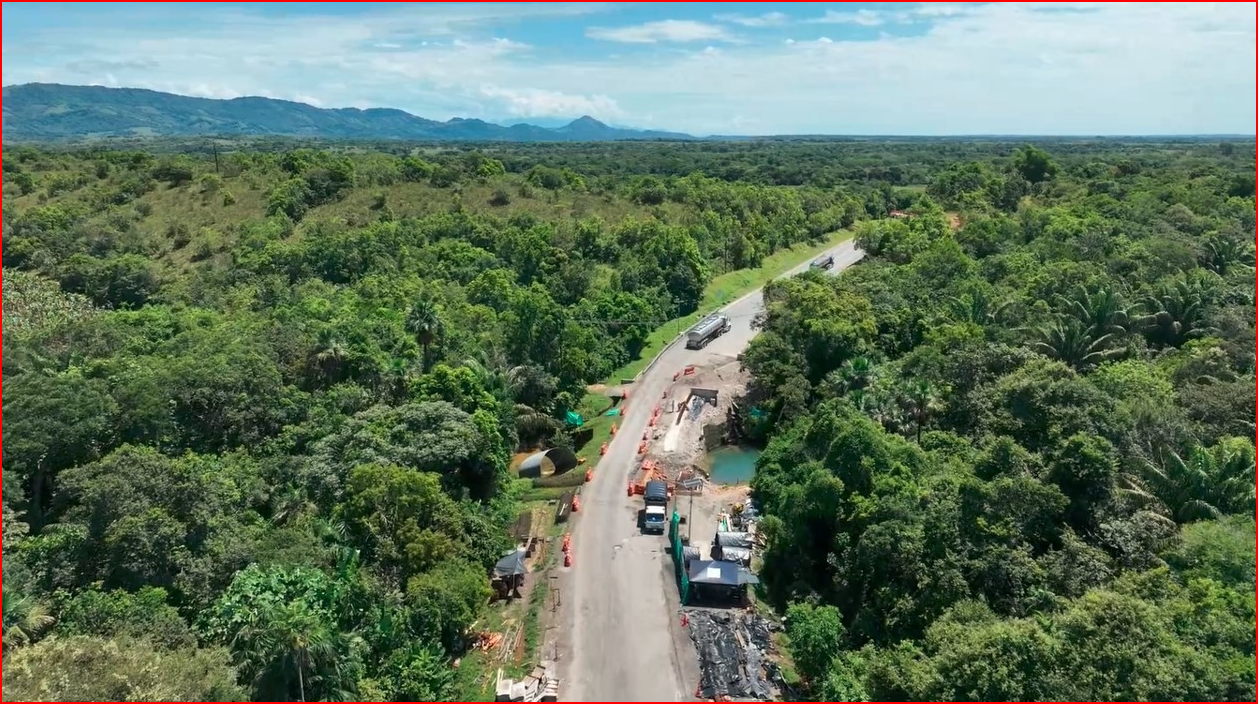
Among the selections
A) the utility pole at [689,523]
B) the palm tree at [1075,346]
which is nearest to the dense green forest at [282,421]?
the utility pole at [689,523]

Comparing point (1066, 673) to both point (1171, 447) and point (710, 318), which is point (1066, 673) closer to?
point (1171, 447)

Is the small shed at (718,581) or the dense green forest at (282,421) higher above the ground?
the dense green forest at (282,421)

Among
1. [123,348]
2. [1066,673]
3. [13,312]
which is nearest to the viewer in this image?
[1066,673]

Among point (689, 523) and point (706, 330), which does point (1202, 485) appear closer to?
point (689, 523)

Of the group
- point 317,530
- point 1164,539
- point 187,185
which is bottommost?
point 317,530

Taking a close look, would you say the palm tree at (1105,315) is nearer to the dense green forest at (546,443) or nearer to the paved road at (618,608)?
the dense green forest at (546,443)

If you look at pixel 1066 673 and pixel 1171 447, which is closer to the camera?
pixel 1066 673

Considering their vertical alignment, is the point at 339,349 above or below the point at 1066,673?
above

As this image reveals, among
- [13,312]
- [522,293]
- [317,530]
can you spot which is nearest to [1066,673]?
[317,530]
